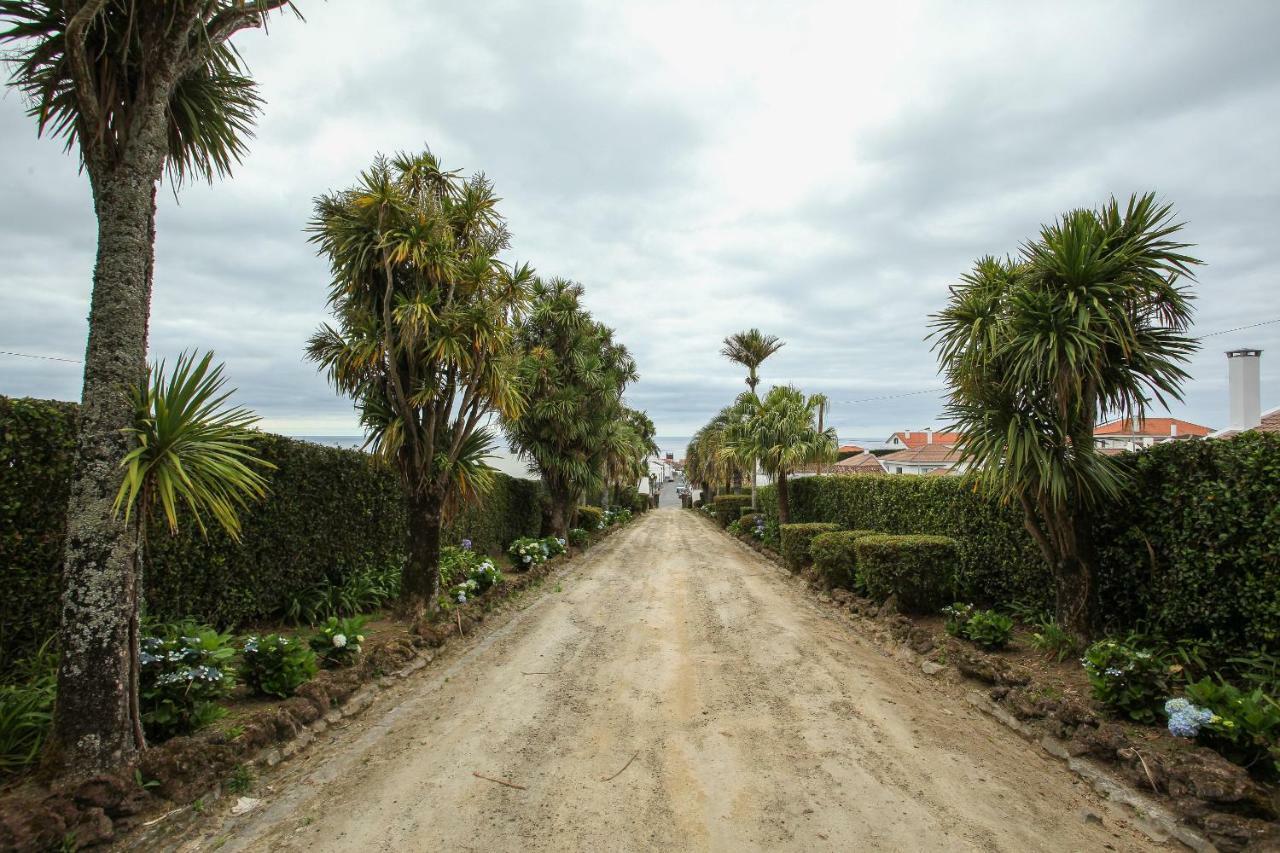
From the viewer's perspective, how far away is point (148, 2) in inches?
146

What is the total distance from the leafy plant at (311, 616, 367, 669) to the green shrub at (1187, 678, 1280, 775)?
20.9ft

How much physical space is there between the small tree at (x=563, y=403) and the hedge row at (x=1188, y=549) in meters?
11.1

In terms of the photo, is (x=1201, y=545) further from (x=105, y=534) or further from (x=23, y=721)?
(x=23, y=721)

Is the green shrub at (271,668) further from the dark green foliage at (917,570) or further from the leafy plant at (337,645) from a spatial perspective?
the dark green foliage at (917,570)

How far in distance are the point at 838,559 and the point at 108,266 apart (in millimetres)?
9519

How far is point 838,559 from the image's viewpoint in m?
10.1

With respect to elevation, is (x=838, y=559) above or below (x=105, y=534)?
below

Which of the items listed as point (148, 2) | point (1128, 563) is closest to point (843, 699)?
point (1128, 563)

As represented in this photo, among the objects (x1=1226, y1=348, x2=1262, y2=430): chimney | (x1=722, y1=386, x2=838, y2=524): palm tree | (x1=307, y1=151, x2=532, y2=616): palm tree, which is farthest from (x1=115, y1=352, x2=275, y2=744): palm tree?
(x1=1226, y1=348, x2=1262, y2=430): chimney

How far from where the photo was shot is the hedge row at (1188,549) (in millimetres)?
4285

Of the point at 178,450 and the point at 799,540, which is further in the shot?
the point at 799,540

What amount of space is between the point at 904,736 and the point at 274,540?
6.34 meters

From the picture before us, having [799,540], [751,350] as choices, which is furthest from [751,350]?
[799,540]

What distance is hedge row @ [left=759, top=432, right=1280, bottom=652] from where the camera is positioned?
14.1 ft
